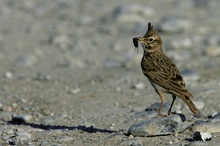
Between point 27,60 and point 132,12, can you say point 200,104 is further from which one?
point 132,12

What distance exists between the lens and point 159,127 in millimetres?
8422

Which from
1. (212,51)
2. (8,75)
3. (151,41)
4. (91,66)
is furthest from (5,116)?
(212,51)

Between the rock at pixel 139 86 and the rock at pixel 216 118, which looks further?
the rock at pixel 139 86

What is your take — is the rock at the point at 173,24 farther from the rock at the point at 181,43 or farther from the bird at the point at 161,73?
the bird at the point at 161,73

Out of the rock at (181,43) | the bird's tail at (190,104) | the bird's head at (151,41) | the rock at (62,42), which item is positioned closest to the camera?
the bird's tail at (190,104)

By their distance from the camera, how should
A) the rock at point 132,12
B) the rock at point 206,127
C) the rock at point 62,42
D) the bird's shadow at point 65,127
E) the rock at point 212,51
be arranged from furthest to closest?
the rock at point 132,12, the rock at point 62,42, the rock at point 212,51, the bird's shadow at point 65,127, the rock at point 206,127

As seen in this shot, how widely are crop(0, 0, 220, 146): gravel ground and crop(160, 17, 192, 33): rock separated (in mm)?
23

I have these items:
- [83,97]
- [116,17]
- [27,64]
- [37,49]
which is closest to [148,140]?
[83,97]

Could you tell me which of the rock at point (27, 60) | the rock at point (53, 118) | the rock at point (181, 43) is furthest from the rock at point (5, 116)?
the rock at point (181, 43)

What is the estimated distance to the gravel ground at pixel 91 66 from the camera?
9.55 m

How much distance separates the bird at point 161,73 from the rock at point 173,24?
705cm

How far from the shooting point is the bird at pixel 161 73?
8930 millimetres

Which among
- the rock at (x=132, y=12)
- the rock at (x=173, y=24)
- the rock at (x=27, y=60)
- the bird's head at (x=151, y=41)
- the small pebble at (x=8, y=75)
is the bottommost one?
the bird's head at (x=151, y=41)

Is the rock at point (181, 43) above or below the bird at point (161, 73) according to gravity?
above
